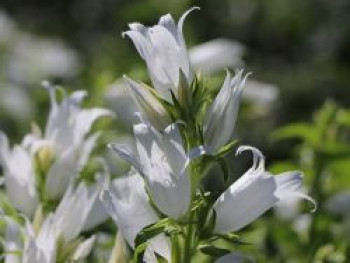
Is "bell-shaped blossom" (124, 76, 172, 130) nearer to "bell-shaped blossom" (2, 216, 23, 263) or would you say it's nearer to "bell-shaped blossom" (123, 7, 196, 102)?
"bell-shaped blossom" (123, 7, 196, 102)

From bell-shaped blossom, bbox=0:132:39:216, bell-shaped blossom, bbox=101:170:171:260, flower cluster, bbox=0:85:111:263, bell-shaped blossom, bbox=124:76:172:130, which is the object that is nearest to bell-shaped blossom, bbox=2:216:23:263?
flower cluster, bbox=0:85:111:263

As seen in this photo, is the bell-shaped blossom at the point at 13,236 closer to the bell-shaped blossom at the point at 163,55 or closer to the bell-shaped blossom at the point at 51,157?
the bell-shaped blossom at the point at 51,157

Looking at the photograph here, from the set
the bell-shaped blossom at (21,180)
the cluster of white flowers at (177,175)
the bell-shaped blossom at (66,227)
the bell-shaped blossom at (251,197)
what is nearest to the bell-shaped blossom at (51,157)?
the bell-shaped blossom at (21,180)

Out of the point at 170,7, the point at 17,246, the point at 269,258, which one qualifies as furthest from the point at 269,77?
the point at 17,246

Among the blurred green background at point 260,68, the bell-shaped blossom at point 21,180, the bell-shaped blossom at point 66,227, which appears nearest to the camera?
the bell-shaped blossom at point 66,227

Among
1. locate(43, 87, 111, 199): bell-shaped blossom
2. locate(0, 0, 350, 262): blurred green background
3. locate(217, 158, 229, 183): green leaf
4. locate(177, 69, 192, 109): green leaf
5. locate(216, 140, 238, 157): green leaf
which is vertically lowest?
locate(0, 0, 350, 262): blurred green background
